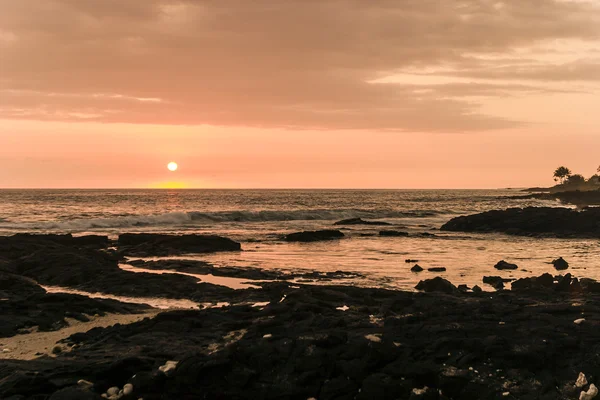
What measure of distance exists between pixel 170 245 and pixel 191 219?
36673 millimetres

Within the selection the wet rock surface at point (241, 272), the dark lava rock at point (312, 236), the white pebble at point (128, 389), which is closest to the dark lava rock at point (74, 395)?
the white pebble at point (128, 389)

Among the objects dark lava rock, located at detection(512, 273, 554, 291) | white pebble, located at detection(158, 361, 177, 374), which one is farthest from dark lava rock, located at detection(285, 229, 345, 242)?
white pebble, located at detection(158, 361, 177, 374)

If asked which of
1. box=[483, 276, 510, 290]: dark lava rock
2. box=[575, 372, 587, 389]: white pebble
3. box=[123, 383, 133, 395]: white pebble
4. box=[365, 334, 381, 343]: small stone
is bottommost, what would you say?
box=[483, 276, 510, 290]: dark lava rock

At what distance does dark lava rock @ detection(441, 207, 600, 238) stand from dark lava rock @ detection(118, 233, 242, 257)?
87.5 ft

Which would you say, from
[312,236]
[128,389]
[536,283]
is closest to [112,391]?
[128,389]

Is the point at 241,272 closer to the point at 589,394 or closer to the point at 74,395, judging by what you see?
the point at 74,395

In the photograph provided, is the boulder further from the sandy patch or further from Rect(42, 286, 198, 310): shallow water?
the sandy patch

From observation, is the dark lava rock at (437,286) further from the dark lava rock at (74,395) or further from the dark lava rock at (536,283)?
the dark lava rock at (74,395)

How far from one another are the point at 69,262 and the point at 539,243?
31.8m

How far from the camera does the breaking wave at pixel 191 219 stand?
5853 centimetres

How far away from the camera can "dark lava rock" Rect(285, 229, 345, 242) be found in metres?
43.7

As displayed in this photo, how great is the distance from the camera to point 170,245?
115ft

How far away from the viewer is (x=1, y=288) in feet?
59.8

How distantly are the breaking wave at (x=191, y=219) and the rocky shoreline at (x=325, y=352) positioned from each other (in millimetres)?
47442
